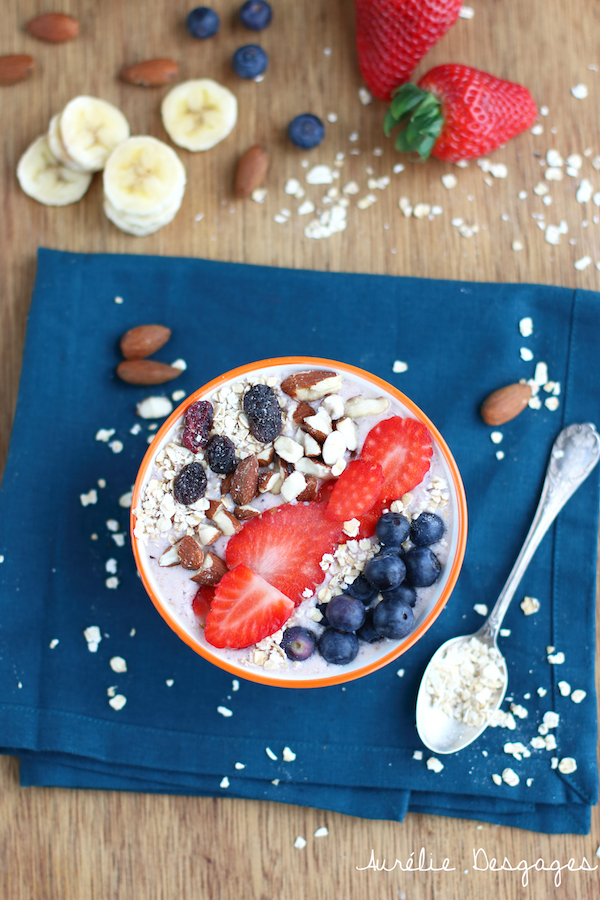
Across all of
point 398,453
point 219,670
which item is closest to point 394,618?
point 398,453

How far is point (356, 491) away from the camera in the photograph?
111cm

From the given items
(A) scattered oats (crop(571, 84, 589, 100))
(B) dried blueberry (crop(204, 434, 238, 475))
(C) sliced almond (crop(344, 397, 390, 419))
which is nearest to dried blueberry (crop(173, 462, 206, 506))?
(B) dried blueberry (crop(204, 434, 238, 475))

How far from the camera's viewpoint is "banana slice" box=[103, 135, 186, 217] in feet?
4.97

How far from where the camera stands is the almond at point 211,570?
1.14 meters

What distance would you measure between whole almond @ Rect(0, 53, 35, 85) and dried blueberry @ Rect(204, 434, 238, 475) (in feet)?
3.54

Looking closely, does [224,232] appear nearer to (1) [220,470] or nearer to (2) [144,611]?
(1) [220,470]

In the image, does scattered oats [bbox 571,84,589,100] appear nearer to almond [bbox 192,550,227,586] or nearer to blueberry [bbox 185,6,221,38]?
blueberry [bbox 185,6,221,38]

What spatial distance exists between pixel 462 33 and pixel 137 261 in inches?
36.9

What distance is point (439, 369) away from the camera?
1508mm

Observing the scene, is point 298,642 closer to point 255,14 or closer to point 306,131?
point 306,131

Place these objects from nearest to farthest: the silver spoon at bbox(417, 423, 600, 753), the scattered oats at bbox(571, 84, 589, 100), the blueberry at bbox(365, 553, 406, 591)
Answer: the blueberry at bbox(365, 553, 406, 591) < the silver spoon at bbox(417, 423, 600, 753) < the scattered oats at bbox(571, 84, 589, 100)

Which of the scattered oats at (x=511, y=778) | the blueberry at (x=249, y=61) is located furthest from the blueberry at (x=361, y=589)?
the blueberry at (x=249, y=61)

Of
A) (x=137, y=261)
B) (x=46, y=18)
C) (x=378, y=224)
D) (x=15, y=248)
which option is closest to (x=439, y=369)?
(x=378, y=224)

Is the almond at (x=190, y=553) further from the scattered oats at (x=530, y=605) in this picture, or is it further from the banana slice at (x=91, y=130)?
the banana slice at (x=91, y=130)
